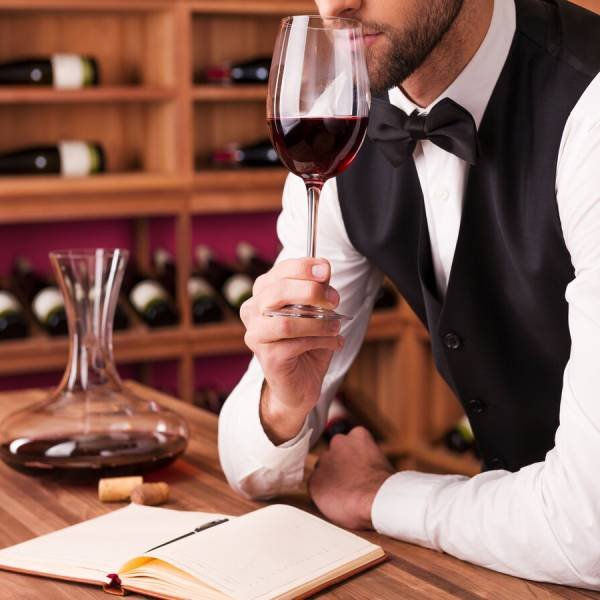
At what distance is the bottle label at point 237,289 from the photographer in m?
3.76

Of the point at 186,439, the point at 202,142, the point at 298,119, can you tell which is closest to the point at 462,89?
the point at 298,119

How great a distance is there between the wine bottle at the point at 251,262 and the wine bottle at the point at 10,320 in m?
0.85

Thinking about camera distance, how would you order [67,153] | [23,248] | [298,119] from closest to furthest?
[298,119], [67,153], [23,248]

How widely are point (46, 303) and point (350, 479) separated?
217 centimetres

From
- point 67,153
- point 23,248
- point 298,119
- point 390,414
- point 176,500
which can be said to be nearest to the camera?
point 298,119

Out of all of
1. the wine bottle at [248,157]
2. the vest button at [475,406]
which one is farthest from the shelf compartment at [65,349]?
the vest button at [475,406]

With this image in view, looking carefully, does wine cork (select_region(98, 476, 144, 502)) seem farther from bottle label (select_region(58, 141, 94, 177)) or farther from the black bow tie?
bottle label (select_region(58, 141, 94, 177))

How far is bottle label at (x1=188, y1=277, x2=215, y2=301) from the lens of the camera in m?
3.77

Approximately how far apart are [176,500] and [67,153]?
7.37ft

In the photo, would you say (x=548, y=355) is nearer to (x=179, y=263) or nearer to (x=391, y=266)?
(x=391, y=266)

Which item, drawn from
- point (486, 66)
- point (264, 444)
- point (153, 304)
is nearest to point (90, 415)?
point (264, 444)

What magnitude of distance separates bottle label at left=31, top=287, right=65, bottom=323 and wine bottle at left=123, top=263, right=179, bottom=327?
0.88 feet

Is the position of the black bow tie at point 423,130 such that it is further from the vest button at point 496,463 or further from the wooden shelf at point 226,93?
the wooden shelf at point 226,93

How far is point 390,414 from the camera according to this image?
4.25 meters
